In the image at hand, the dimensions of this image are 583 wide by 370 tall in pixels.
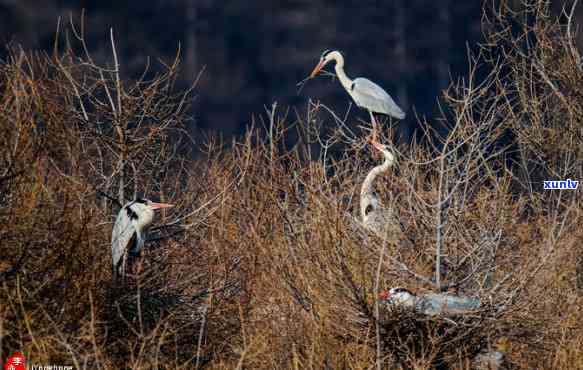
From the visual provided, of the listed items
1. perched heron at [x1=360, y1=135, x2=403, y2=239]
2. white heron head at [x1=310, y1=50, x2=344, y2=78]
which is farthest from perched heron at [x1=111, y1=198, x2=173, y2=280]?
white heron head at [x1=310, y1=50, x2=344, y2=78]

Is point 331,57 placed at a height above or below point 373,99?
above

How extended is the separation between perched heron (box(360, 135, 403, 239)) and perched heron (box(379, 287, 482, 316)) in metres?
0.65

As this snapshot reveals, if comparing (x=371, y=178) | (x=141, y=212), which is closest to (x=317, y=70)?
(x=371, y=178)

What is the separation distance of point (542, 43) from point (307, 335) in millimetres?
3511

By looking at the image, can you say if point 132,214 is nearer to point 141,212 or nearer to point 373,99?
point 141,212

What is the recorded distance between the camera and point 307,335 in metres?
6.54

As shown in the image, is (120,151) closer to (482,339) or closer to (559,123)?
(482,339)

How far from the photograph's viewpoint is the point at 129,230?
6777mm

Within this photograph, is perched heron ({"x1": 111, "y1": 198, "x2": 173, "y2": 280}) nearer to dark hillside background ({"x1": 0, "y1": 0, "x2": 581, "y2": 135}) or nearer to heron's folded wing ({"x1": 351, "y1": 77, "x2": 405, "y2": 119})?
heron's folded wing ({"x1": 351, "y1": 77, "x2": 405, "y2": 119})

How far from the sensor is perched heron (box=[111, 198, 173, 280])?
676 centimetres

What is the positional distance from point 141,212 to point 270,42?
24417 millimetres

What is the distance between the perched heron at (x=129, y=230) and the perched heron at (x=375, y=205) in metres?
1.32

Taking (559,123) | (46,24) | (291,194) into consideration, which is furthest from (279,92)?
(291,194)

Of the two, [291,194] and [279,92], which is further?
[279,92]
